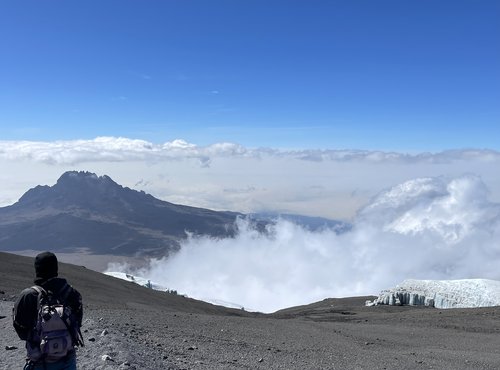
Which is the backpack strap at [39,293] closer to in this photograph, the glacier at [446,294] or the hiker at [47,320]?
the hiker at [47,320]

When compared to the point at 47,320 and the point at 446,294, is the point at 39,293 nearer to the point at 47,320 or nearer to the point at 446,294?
the point at 47,320

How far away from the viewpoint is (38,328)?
6.32 m

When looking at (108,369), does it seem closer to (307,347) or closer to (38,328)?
(38,328)

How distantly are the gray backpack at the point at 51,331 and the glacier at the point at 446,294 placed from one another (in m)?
49.1

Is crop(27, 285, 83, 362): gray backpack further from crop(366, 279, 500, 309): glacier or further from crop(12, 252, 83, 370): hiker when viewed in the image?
crop(366, 279, 500, 309): glacier

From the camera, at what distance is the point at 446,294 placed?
177 ft

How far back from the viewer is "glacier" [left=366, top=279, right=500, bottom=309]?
5038 cm

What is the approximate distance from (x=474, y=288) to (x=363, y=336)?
113 ft

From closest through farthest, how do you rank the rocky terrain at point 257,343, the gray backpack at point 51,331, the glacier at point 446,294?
the gray backpack at point 51,331 → the rocky terrain at point 257,343 → the glacier at point 446,294

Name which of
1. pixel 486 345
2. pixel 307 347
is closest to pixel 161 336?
pixel 307 347

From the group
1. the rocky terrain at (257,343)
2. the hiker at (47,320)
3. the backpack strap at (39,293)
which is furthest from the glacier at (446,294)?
the backpack strap at (39,293)

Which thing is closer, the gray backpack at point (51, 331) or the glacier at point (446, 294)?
the gray backpack at point (51, 331)

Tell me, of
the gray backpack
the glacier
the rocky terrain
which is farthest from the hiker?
the glacier

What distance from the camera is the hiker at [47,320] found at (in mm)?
6316
